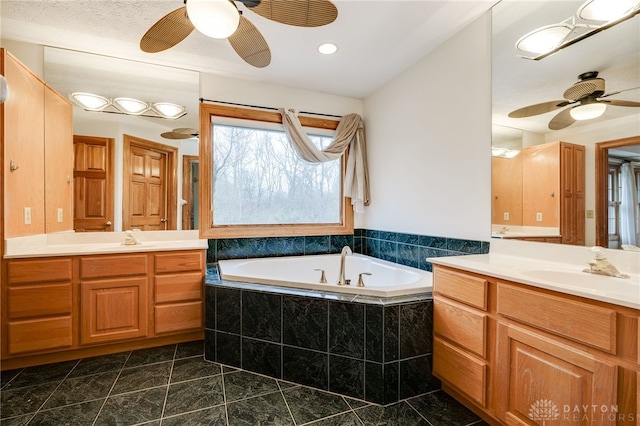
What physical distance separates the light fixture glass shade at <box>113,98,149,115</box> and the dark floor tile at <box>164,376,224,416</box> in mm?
2296

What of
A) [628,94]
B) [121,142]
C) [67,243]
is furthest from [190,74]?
[628,94]

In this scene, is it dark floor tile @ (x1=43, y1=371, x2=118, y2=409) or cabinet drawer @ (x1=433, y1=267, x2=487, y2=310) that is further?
dark floor tile @ (x1=43, y1=371, x2=118, y2=409)

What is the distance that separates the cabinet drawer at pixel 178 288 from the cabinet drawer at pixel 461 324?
74.0 inches

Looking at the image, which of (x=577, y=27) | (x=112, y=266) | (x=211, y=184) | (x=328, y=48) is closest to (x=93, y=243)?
(x=112, y=266)

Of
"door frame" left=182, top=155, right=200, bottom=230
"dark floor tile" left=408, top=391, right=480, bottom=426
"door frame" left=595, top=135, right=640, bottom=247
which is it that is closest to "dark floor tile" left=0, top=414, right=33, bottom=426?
"door frame" left=182, top=155, right=200, bottom=230

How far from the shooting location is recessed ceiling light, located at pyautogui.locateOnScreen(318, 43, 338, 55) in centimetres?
236

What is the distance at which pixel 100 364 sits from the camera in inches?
85.4

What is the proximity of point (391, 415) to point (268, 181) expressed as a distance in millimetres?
2336

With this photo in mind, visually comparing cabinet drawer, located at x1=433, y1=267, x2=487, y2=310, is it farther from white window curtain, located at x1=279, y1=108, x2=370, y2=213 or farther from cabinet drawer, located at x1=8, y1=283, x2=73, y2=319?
cabinet drawer, located at x1=8, y1=283, x2=73, y2=319

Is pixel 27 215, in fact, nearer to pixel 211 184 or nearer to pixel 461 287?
pixel 211 184

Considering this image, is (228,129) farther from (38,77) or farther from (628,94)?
(628,94)

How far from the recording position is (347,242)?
11.2 feet

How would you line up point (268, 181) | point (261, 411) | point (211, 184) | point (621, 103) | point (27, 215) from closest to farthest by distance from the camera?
point (621, 103)
point (261, 411)
point (27, 215)
point (211, 184)
point (268, 181)

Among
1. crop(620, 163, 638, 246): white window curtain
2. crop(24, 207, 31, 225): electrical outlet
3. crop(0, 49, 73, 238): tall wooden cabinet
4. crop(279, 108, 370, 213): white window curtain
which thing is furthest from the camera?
crop(279, 108, 370, 213): white window curtain
